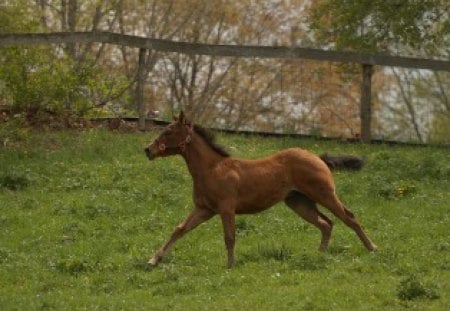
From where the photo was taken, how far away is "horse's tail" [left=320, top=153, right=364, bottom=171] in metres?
13.7

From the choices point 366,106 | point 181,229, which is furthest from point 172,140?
point 366,106

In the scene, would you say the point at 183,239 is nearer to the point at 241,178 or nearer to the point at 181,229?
the point at 181,229

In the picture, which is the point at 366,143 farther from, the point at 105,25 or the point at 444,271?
the point at 105,25

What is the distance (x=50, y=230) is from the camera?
14.4 metres

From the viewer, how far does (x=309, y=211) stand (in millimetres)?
13422

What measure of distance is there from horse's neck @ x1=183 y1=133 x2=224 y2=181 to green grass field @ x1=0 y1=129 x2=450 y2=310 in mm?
1157

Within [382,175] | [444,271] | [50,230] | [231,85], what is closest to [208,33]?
[231,85]

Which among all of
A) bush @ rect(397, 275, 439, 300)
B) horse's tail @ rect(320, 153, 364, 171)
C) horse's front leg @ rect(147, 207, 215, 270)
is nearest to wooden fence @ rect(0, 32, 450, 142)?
horse's tail @ rect(320, 153, 364, 171)

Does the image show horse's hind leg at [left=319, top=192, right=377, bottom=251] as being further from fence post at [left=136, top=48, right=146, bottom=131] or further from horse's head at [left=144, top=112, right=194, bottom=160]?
fence post at [left=136, top=48, right=146, bottom=131]

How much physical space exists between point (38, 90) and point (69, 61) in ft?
4.40

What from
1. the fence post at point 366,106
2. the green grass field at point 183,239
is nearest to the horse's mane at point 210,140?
the green grass field at point 183,239

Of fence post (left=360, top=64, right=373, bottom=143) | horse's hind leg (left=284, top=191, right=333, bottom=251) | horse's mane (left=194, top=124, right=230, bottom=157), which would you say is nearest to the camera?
horse's mane (left=194, top=124, right=230, bottom=157)

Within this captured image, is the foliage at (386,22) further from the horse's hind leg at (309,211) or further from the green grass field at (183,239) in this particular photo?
the horse's hind leg at (309,211)

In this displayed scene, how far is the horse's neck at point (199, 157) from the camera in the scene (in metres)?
12.8
